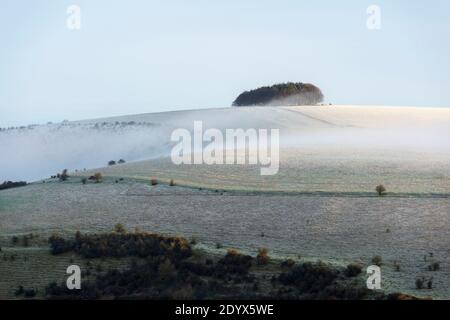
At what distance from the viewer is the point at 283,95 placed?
92.4m

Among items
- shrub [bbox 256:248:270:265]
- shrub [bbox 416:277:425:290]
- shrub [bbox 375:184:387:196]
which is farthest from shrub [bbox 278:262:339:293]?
shrub [bbox 375:184:387:196]

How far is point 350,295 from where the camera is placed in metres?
22.4

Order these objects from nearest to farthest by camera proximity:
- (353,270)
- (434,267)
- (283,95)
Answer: (353,270) → (434,267) → (283,95)

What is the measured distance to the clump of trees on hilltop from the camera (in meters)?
90.9

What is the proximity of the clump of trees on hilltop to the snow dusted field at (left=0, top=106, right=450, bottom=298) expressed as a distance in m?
30.5

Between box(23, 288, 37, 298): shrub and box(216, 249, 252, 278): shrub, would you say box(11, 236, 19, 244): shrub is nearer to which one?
box(23, 288, 37, 298): shrub

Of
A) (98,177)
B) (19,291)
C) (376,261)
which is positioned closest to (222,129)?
(98,177)

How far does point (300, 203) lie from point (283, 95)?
5983 centimetres

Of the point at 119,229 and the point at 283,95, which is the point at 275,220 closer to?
the point at 119,229

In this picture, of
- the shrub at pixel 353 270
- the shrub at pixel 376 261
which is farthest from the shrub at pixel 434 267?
the shrub at pixel 353 270

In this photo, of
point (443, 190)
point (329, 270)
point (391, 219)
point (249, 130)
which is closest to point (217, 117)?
point (249, 130)

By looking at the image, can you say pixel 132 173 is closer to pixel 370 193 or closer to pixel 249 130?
pixel 370 193

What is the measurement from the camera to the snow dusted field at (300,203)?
2741 centimetres
